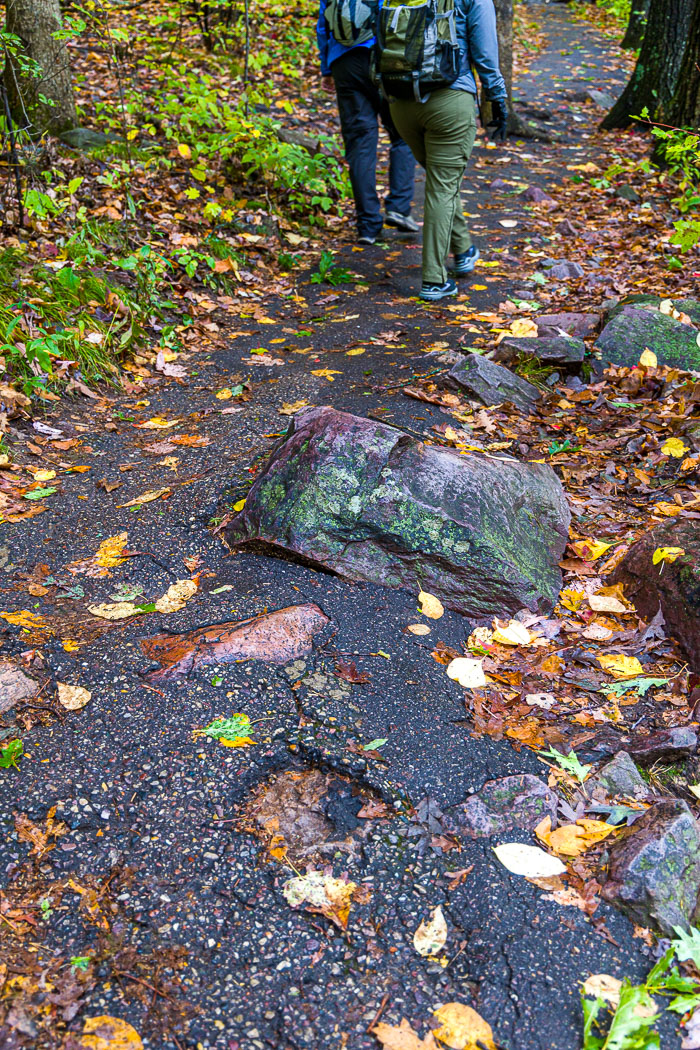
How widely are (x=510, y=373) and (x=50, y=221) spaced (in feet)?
10.7

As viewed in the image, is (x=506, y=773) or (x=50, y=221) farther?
(x=50, y=221)

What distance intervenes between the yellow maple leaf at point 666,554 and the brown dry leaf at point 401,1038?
65.9 inches

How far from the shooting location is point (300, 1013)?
5.07ft

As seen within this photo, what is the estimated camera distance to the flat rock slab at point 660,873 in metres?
1.74

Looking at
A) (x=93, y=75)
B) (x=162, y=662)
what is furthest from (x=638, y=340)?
(x=93, y=75)

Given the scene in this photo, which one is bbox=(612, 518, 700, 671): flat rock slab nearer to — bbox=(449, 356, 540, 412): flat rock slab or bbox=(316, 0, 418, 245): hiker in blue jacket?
bbox=(449, 356, 540, 412): flat rock slab

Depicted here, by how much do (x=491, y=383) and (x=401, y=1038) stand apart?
298cm

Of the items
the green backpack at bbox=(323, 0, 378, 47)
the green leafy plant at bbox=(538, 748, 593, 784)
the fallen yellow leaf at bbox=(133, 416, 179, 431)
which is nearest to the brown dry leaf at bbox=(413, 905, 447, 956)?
the green leafy plant at bbox=(538, 748, 593, 784)

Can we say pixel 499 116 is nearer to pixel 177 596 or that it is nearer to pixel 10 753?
pixel 177 596

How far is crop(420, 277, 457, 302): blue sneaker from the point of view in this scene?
5258mm

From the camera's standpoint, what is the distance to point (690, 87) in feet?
23.1

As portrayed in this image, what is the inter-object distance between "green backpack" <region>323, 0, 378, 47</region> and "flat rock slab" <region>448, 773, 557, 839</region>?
5.10 m

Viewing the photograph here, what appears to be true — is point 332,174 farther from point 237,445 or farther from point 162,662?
point 162,662

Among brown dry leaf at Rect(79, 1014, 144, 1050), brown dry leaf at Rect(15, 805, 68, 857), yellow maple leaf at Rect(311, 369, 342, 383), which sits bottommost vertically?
brown dry leaf at Rect(79, 1014, 144, 1050)
